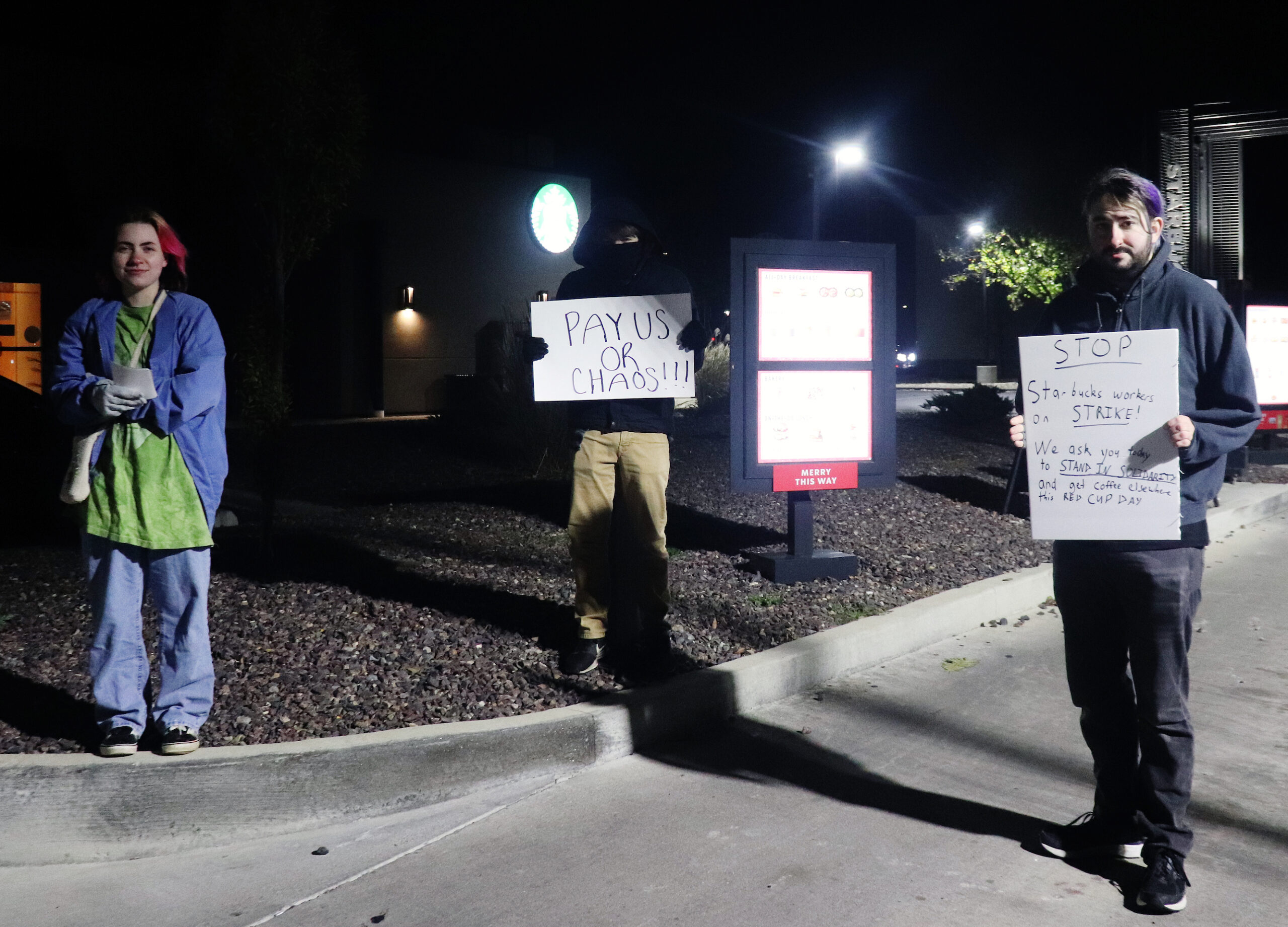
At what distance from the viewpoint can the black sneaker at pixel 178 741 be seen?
404 cm

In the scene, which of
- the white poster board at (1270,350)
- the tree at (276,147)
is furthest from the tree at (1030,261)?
the tree at (276,147)

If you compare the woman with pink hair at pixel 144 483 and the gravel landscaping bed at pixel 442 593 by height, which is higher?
the woman with pink hair at pixel 144 483

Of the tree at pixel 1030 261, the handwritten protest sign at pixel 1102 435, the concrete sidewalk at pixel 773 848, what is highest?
the tree at pixel 1030 261

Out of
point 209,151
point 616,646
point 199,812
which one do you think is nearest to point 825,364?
point 616,646

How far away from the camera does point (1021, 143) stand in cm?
1504

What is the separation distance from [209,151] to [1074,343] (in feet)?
61.4

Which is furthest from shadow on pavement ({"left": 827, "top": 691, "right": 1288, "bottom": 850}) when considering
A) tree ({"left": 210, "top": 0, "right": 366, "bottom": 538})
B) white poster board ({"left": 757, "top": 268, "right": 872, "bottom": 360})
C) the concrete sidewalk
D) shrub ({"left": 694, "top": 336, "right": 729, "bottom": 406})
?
shrub ({"left": 694, "top": 336, "right": 729, "bottom": 406})

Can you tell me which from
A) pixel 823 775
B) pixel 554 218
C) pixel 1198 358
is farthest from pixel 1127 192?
pixel 554 218

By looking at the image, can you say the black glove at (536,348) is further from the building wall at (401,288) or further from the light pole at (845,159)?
the building wall at (401,288)

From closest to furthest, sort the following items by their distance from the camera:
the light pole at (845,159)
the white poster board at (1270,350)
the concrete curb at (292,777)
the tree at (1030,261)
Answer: the concrete curb at (292,777)
the white poster board at (1270,350)
the tree at (1030,261)
the light pole at (845,159)

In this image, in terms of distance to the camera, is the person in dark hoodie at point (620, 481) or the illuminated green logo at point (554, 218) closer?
the person in dark hoodie at point (620, 481)

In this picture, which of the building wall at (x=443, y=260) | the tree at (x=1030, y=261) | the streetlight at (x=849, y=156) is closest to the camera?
the tree at (x=1030, y=261)

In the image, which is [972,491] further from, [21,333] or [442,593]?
[21,333]

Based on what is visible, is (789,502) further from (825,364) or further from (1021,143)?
(1021,143)
